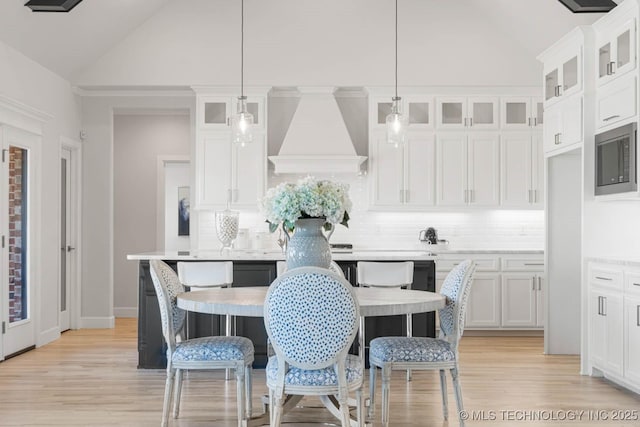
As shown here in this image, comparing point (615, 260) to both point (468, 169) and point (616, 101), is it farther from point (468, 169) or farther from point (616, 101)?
point (468, 169)

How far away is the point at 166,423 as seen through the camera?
382cm

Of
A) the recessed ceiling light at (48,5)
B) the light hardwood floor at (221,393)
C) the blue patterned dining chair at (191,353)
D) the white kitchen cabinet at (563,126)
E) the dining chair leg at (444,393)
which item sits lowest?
the light hardwood floor at (221,393)

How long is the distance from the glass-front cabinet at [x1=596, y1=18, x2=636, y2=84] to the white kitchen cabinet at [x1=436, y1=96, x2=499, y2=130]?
223 cm

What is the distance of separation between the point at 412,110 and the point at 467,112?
57 centimetres

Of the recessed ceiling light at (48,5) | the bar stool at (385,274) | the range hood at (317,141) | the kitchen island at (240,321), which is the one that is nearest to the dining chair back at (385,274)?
the bar stool at (385,274)

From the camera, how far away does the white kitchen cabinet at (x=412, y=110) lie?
7664 millimetres

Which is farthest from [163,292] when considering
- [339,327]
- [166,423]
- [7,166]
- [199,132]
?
[199,132]

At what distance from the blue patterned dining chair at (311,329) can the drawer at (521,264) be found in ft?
14.4

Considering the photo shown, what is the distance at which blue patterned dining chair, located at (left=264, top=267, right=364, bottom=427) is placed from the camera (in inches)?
122

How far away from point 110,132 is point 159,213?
1375 mm

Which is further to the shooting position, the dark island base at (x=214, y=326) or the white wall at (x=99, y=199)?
the white wall at (x=99, y=199)

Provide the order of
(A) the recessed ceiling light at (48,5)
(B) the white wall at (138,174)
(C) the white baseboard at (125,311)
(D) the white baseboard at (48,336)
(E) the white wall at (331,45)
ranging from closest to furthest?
(A) the recessed ceiling light at (48,5) < (D) the white baseboard at (48,336) < (E) the white wall at (331,45) < (C) the white baseboard at (125,311) < (B) the white wall at (138,174)

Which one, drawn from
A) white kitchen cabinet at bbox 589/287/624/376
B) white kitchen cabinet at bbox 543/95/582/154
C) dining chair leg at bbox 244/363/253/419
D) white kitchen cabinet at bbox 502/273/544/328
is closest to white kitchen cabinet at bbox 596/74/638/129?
white kitchen cabinet at bbox 543/95/582/154

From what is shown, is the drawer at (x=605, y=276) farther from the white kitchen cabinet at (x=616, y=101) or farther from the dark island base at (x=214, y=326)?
the dark island base at (x=214, y=326)
